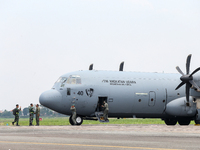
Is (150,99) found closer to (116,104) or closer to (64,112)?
(116,104)

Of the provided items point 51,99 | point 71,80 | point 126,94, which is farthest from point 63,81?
point 126,94

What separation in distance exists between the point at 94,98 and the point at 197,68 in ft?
31.6

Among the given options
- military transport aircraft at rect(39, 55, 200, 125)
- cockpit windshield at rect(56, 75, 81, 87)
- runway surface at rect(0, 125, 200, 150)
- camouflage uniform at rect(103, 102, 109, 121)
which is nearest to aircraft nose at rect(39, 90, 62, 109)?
military transport aircraft at rect(39, 55, 200, 125)

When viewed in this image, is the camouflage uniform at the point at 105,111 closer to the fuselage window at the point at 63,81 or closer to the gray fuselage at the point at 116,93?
the gray fuselage at the point at 116,93

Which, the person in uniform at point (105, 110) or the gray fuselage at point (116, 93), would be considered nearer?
the gray fuselage at point (116, 93)

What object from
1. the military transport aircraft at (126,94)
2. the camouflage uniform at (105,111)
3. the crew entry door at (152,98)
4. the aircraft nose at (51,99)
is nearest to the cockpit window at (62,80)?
the military transport aircraft at (126,94)

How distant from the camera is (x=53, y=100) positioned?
3550 cm

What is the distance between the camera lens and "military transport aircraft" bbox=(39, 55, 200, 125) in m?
36.0

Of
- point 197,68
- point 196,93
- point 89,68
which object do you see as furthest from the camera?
point 89,68

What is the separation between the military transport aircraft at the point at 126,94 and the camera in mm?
36000

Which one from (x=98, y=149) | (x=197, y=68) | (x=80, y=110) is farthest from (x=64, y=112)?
(x=98, y=149)

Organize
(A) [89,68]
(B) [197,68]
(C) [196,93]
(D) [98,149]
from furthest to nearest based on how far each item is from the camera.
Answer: (A) [89,68]
(C) [196,93]
(B) [197,68]
(D) [98,149]

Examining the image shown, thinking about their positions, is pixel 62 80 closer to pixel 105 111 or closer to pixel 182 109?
pixel 105 111

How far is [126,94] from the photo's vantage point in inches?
1490
